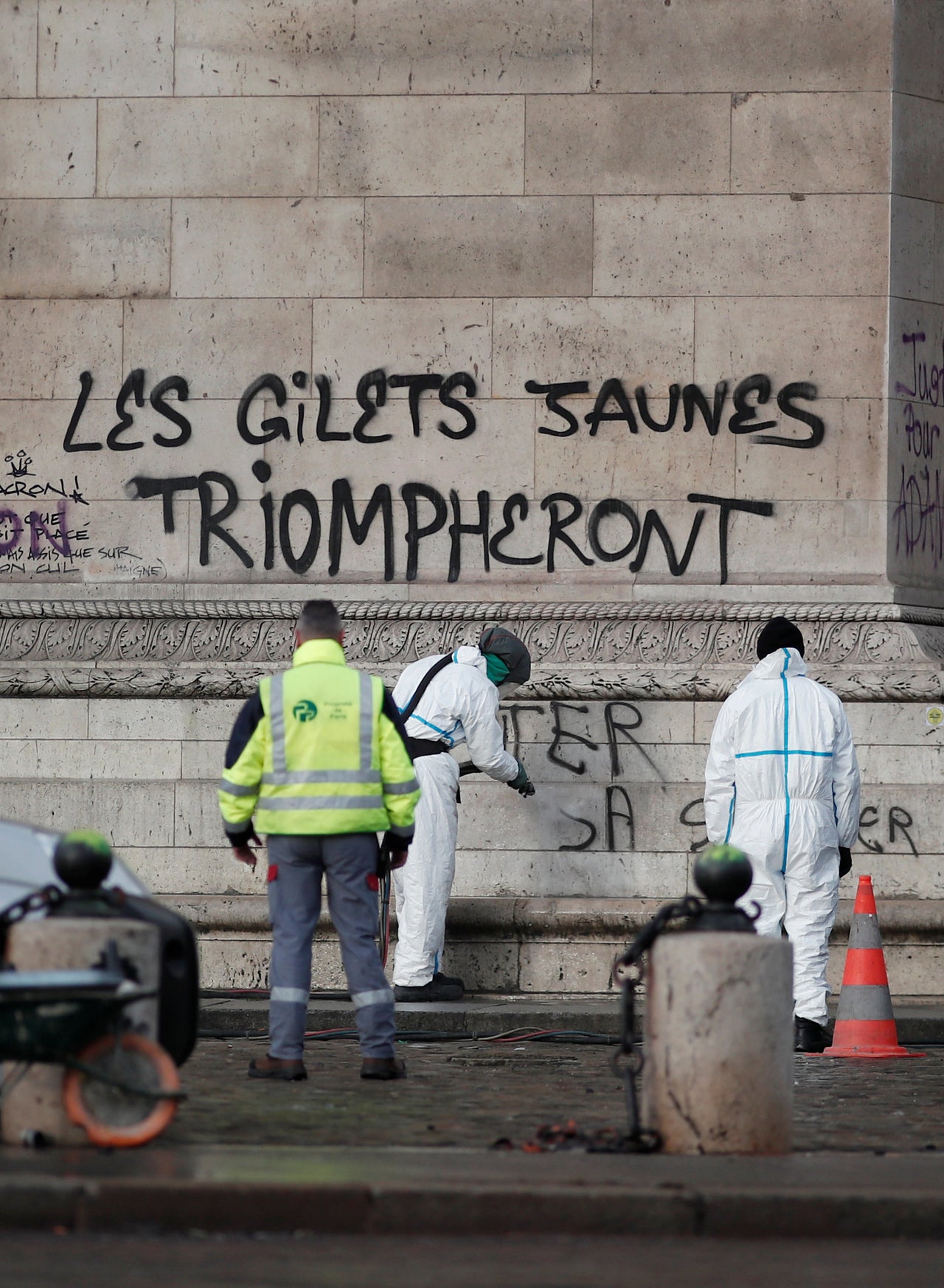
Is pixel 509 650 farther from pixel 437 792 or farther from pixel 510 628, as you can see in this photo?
pixel 510 628

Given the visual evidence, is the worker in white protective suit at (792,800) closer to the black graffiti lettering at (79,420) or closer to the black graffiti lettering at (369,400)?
the black graffiti lettering at (369,400)

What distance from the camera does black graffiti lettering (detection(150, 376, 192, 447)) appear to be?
1372 centimetres

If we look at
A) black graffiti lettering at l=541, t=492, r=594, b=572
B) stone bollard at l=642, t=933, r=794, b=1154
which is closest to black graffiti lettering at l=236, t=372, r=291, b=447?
black graffiti lettering at l=541, t=492, r=594, b=572

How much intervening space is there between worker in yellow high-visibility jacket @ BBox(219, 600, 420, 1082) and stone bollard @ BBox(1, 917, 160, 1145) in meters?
2.24

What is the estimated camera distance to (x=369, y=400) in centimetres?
1364

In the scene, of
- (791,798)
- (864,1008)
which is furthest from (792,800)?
(864,1008)

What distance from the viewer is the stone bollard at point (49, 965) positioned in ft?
21.7

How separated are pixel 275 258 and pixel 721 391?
2.75 meters

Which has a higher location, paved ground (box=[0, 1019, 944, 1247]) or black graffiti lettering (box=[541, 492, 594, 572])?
black graffiti lettering (box=[541, 492, 594, 572])

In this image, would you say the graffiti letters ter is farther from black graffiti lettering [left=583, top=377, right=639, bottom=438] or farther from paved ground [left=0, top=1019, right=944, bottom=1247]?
paved ground [left=0, top=1019, right=944, bottom=1247]

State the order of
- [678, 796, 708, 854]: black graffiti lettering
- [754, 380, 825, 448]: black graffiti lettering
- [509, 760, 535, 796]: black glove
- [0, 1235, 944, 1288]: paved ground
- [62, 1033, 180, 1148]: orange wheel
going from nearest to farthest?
1. [0, 1235, 944, 1288]: paved ground
2. [62, 1033, 180, 1148]: orange wheel
3. [509, 760, 535, 796]: black glove
4. [678, 796, 708, 854]: black graffiti lettering
5. [754, 380, 825, 448]: black graffiti lettering

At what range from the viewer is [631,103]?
44.4 ft

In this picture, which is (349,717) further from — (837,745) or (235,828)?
(837,745)

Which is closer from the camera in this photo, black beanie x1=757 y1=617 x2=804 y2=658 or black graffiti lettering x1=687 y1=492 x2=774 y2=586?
black beanie x1=757 y1=617 x2=804 y2=658
